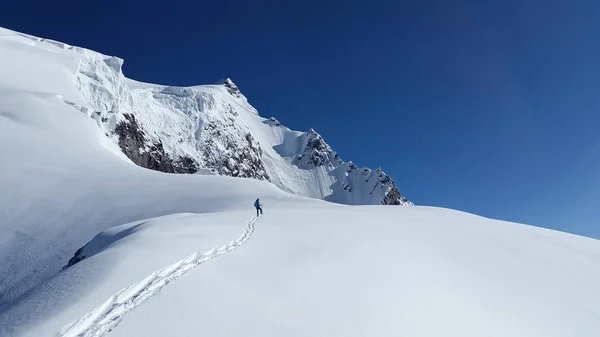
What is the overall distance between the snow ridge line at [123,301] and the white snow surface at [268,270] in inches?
1.1

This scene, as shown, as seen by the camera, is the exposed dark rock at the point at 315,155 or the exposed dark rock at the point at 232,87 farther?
the exposed dark rock at the point at 232,87

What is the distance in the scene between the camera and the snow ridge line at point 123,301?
19.0 feet

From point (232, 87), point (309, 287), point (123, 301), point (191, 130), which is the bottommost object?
point (123, 301)

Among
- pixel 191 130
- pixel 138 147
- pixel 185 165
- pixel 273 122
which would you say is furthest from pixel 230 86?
pixel 138 147

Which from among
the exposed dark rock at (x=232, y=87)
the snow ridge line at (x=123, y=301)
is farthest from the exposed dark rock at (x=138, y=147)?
the exposed dark rock at (x=232, y=87)

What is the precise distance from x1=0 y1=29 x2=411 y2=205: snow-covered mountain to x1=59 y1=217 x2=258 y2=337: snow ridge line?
47716 mm

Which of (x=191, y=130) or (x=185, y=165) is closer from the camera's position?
(x=185, y=165)

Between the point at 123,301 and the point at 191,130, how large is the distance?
365ft

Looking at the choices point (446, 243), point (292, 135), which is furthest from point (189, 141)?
point (446, 243)

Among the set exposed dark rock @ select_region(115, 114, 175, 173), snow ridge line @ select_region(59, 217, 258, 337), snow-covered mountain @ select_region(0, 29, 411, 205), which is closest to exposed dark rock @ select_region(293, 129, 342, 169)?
snow-covered mountain @ select_region(0, 29, 411, 205)

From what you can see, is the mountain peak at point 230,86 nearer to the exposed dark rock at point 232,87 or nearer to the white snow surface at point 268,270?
the exposed dark rock at point 232,87

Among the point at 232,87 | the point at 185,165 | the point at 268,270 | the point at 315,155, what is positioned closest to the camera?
the point at 268,270

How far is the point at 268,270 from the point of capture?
9211mm

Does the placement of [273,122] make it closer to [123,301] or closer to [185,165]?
[185,165]
